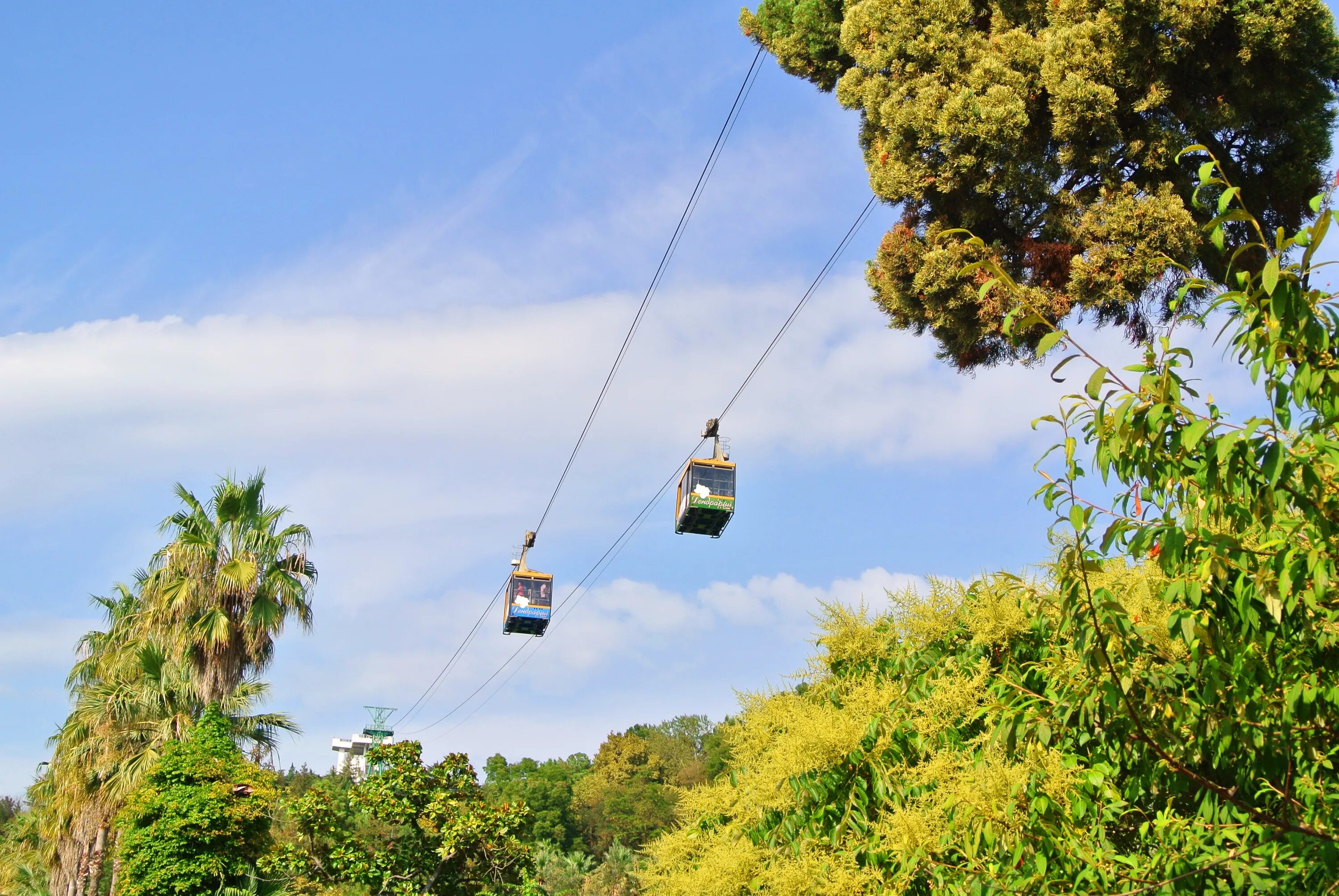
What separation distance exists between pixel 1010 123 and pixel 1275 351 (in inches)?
320

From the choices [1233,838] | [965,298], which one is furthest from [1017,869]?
[965,298]

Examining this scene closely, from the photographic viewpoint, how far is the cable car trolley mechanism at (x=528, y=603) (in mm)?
21438

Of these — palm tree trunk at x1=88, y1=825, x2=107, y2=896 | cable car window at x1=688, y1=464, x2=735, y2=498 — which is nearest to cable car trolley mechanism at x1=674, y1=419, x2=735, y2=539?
cable car window at x1=688, y1=464, x2=735, y2=498

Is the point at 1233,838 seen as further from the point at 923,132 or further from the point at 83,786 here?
the point at 83,786

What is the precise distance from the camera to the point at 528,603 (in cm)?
2150

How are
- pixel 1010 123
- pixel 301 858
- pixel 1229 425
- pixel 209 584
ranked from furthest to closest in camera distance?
pixel 209 584, pixel 301 858, pixel 1010 123, pixel 1229 425

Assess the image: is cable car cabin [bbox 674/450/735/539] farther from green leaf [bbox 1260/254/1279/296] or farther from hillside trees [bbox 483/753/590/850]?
hillside trees [bbox 483/753/590/850]

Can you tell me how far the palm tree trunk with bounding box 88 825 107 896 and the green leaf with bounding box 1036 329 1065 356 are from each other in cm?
1904

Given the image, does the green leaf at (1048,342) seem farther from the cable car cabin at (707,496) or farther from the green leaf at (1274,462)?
the cable car cabin at (707,496)

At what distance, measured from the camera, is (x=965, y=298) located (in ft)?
37.3

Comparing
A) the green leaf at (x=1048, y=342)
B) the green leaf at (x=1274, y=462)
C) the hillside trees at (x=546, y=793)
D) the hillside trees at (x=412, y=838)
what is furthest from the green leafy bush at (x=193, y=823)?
the hillside trees at (x=546, y=793)

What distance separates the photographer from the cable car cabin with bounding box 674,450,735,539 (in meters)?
15.8

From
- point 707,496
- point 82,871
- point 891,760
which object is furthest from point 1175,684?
point 82,871

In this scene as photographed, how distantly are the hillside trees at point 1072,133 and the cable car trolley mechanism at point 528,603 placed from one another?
1198 centimetres
